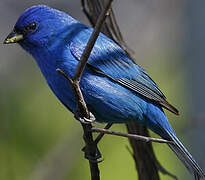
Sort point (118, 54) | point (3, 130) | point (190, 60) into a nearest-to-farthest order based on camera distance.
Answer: point (118, 54) < point (3, 130) < point (190, 60)

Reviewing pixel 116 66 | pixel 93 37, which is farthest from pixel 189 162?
pixel 93 37

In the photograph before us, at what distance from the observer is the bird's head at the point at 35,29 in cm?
368

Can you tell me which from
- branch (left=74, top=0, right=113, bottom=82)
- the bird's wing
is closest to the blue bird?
the bird's wing

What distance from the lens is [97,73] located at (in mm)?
3637

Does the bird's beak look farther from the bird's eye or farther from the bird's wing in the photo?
the bird's wing

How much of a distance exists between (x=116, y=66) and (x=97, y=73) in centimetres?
23

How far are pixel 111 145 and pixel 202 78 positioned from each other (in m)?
1.20

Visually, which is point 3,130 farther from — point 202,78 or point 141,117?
point 202,78

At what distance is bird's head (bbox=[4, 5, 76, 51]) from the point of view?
368cm

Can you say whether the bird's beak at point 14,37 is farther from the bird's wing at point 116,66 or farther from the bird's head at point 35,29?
the bird's wing at point 116,66

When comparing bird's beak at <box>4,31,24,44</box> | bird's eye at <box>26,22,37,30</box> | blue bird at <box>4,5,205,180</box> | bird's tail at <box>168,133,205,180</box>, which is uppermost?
bird's eye at <box>26,22,37,30</box>

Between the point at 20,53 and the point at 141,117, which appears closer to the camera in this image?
the point at 141,117

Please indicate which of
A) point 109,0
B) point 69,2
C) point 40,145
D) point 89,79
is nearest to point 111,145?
point 40,145

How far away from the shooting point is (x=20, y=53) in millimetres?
4879
